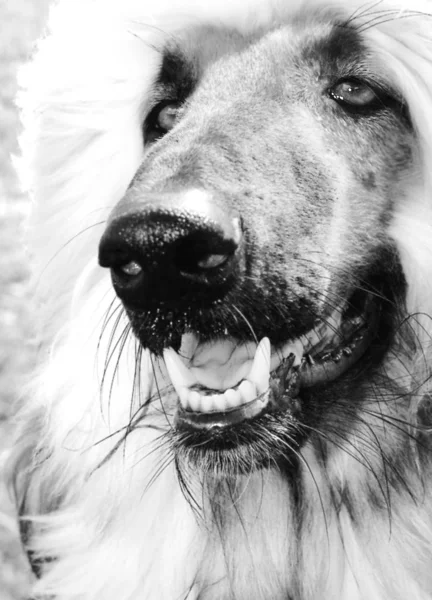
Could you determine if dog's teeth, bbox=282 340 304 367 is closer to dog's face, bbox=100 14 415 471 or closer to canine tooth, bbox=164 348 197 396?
dog's face, bbox=100 14 415 471

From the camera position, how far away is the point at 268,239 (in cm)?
175

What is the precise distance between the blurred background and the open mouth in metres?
1.23

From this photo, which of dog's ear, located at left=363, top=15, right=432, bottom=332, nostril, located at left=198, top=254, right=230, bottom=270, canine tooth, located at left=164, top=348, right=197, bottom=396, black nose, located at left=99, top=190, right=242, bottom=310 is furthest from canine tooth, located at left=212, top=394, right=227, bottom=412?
dog's ear, located at left=363, top=15, right=432, bottom=332

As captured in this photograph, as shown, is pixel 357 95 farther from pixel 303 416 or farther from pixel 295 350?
pixel 303 416

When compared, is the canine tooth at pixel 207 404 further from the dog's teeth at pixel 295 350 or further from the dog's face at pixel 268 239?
the dog's teeth at pixel 295 350

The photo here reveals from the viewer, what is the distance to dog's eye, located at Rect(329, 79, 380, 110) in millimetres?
2047

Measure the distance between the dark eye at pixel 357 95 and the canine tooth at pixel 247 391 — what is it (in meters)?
0.71

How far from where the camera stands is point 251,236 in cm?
171

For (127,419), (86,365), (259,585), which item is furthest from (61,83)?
(259,585)

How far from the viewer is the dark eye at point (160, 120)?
236 centimetres

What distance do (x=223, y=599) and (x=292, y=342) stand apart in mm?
728

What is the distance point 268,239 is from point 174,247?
9.1 inches

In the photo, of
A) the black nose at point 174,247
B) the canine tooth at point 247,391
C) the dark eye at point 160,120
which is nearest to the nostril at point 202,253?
the black nose at point 174,247

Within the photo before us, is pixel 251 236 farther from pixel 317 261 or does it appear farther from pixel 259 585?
pixel 259 585
